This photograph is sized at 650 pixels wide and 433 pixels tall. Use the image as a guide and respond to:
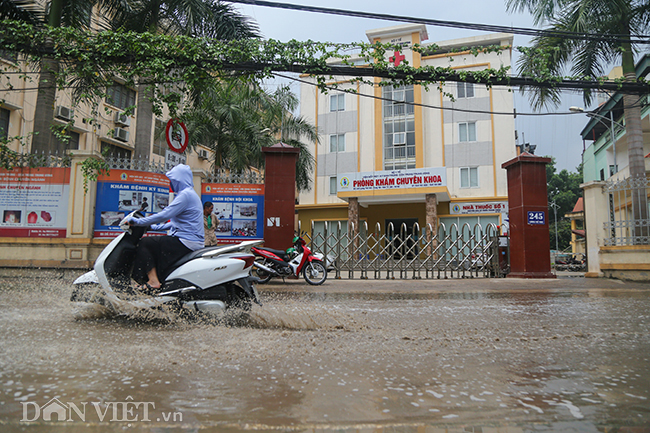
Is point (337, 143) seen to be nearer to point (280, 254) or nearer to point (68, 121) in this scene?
point (68, 121)

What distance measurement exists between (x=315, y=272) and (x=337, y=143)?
68.0ft

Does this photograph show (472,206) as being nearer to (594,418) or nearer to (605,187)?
(605,187)

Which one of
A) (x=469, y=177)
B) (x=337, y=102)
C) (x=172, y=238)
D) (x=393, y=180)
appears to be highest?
(x=337, y=102)

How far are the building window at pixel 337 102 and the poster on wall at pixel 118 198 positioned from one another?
21149 mm

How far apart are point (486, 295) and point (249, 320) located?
503 centimetres

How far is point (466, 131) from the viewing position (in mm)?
27719

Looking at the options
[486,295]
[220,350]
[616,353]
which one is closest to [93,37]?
[220,350]

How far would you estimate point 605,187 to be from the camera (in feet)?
38.9

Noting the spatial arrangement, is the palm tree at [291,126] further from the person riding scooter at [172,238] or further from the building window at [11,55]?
the person riding scooter at [172,238]

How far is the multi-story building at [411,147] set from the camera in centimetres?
2581

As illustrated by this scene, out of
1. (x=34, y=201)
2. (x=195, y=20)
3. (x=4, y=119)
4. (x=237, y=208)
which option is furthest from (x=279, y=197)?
(x=4, y=119)

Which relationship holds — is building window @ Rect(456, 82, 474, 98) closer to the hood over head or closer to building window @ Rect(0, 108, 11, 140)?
building window @ Rect(0, 108, 11, 140)

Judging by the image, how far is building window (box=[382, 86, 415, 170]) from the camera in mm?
28609

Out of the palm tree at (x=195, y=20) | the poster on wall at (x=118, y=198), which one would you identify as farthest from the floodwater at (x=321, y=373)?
the palm tree at (x=195, y=20)
